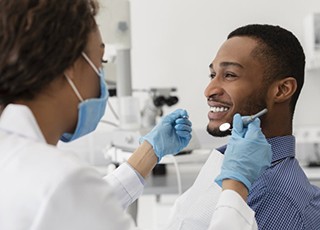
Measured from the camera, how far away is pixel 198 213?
4.28ft

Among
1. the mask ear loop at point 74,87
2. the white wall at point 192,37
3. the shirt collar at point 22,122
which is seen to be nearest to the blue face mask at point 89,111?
the mask ear loop at point 74,87

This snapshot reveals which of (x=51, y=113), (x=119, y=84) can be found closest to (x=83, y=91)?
(x=51, y=113)

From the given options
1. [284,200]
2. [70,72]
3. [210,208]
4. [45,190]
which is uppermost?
[70,72]

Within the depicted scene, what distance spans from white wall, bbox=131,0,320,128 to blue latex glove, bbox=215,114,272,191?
2108mm

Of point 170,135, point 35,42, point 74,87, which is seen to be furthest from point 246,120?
point 35,42

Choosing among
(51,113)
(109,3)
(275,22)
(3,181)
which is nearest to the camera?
(3,181)

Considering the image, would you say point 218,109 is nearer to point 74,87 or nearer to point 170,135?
point 170,135

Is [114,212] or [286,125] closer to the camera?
[114,212]

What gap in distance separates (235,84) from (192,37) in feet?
6.61

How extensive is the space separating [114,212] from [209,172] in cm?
68

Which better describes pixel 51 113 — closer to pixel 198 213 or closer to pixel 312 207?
pixel 198 213

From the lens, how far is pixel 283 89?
4.40 feet

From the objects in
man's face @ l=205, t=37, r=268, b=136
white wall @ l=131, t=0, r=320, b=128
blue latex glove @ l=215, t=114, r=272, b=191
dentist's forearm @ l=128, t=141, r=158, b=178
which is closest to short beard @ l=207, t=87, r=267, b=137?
man's face @ l=205, t=37, r=268, b=136

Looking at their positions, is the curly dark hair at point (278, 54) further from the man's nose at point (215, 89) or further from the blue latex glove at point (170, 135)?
the blue latex glove at point (170, 135)
